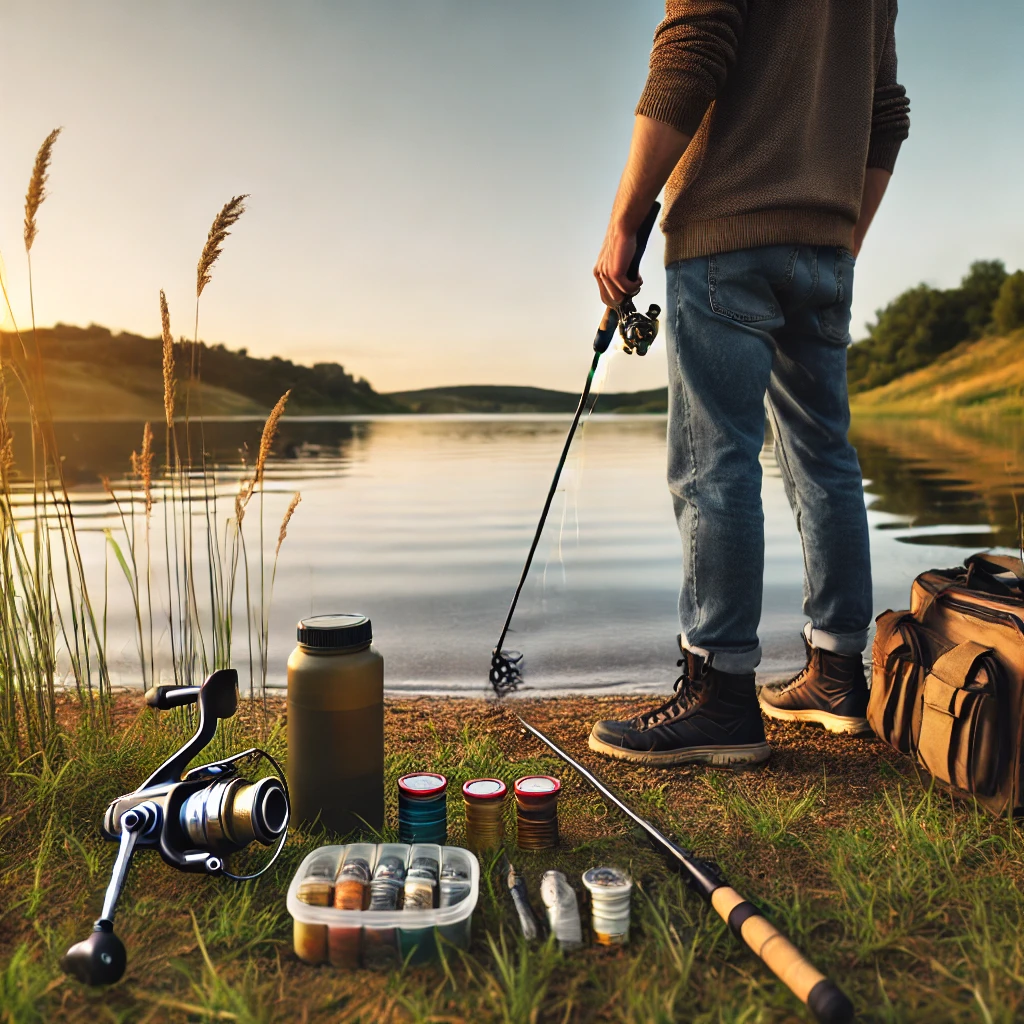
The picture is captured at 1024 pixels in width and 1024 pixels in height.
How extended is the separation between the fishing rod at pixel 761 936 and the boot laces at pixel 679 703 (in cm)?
63

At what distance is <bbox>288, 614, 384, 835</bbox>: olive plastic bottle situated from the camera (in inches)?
81.8

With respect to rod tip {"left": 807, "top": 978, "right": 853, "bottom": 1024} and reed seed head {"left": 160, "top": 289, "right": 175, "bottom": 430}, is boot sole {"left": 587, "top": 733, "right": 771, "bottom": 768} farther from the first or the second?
reed seed head {"left": 160, "top": 289, "right": 175, "bottom": 430}

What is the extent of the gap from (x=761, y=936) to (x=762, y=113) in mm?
2079

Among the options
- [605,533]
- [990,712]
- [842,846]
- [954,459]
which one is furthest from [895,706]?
[954,459]

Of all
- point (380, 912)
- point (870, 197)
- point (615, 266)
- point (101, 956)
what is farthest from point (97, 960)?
point (870, 197)

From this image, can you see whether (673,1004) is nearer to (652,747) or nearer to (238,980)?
(238,980)

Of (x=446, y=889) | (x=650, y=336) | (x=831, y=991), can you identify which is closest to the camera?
(x=831, y=991)

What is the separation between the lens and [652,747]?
8.59 feet

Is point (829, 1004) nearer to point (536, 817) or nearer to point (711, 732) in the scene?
point (536, 817)

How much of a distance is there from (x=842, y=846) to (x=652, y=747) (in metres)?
0.68

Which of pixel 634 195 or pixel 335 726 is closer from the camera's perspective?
pixel 335 726

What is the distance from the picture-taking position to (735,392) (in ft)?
8.25

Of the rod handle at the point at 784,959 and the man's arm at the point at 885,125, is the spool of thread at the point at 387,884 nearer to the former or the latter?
the rod handle at the point at 784,959

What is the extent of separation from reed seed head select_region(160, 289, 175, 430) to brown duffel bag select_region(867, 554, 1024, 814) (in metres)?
2.20
